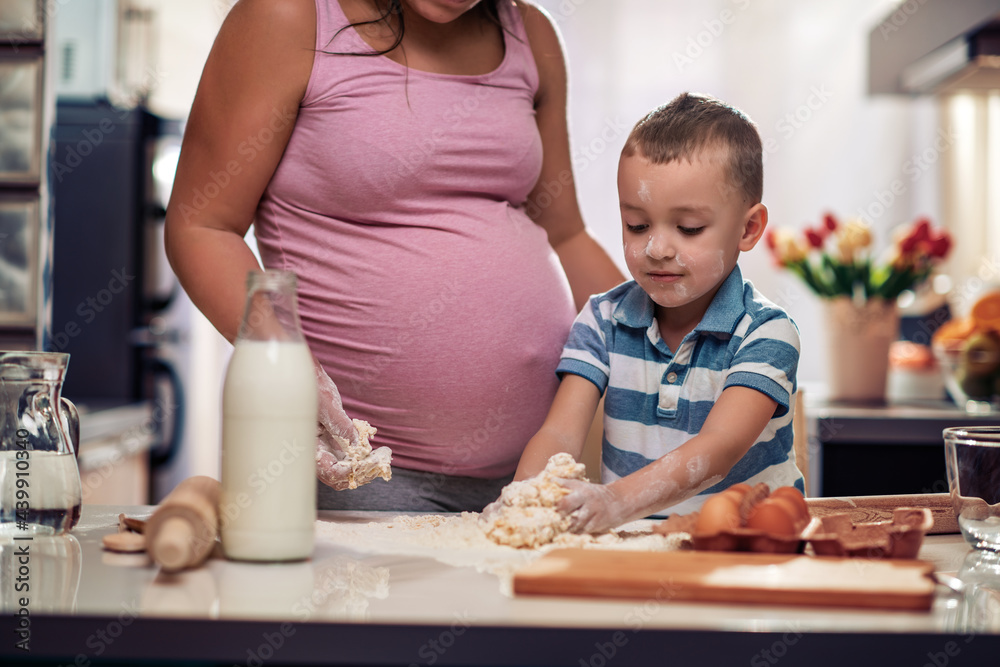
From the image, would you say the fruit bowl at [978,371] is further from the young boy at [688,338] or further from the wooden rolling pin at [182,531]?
the wooden rolling pin at [182,531]

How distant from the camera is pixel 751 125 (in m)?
1.09

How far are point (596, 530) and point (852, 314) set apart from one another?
1750 mm

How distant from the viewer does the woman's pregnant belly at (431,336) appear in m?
1.11

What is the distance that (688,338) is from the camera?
1093mm

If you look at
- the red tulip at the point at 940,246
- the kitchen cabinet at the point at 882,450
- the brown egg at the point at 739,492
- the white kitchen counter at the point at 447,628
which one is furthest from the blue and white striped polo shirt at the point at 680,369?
the red tulip at the point at 940,246

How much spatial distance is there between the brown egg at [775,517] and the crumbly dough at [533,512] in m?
0.16

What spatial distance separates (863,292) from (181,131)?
249cm

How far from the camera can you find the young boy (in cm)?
99

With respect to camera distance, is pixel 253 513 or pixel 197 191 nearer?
pixel 253 513

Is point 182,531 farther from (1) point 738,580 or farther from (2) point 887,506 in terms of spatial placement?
(2) point 887,506

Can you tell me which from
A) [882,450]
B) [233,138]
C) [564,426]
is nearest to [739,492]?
[564,426]

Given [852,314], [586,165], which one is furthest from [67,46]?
[852,314]

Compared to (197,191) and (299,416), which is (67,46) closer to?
(197,191)

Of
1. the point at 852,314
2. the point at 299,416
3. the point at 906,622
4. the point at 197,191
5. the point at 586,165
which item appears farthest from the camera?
the point at 586,165
